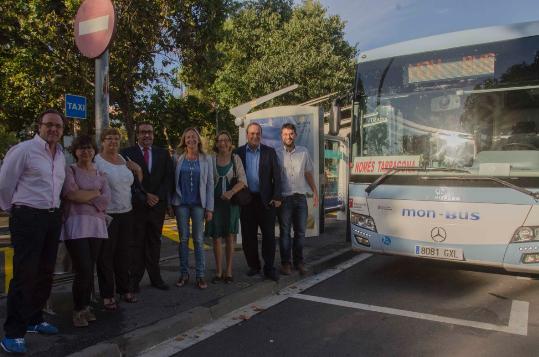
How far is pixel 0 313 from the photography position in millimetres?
4379

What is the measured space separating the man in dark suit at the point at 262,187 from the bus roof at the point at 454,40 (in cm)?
197

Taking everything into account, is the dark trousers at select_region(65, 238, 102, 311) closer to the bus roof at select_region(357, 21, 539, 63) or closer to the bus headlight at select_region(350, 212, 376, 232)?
the bus headlight at select_region(350, 212, 376, 232)

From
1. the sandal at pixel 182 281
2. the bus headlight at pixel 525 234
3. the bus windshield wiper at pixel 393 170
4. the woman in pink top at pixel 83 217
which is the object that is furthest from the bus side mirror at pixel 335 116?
the woman in pink top at pixel 83 217

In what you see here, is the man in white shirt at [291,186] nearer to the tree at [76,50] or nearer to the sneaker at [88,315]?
the sneaker at [88,315]

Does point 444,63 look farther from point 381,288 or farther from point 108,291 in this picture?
point 108,291

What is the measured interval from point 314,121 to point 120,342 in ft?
17.6

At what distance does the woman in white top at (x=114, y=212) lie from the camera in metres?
4.34

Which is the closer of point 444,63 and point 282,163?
point 444,63

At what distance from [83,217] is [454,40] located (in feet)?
15.5

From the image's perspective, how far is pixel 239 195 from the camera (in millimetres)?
5453

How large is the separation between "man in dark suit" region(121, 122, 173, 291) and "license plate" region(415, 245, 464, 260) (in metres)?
2.99

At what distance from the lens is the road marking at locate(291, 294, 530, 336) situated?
14.3ft

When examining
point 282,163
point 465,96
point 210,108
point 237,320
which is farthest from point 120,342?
point 210,108

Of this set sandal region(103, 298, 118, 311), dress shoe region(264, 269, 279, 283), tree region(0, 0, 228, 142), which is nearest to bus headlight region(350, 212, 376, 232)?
dress shoe region(264, 269, 279, 283)
